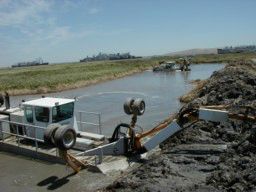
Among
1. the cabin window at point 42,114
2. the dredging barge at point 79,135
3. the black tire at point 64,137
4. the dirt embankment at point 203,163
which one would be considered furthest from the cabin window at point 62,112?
the dirt embankment at point 203,163

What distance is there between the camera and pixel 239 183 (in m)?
11.5

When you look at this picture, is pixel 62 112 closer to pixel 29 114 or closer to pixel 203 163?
pixel 29 114

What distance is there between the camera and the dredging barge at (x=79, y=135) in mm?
13547

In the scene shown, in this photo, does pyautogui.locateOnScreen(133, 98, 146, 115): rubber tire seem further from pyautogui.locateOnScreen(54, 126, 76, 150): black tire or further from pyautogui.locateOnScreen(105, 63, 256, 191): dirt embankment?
pyautogui.locateOnScreen(54, 126, 76, 150): black tire

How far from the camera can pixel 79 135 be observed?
18.3 metres

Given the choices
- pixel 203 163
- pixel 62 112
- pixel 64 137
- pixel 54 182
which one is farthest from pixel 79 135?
pixel 203 163

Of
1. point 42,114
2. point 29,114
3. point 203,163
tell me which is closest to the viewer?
point 203,163

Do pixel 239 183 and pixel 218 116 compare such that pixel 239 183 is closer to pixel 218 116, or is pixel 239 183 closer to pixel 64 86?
pixel 218 116

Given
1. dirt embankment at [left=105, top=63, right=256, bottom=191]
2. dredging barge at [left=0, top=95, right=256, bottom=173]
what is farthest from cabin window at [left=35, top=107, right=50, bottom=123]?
dirt embankment at [left=105, top=63, right=256, bottom=191]

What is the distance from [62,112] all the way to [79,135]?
1443mm

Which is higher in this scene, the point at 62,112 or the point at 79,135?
the point at 62,112

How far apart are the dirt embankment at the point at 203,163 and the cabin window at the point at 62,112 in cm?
402

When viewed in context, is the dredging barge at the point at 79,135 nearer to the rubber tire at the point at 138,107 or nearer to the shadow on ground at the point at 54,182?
the rubber tire at the point at 138,107

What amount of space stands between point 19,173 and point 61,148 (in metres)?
3.35
